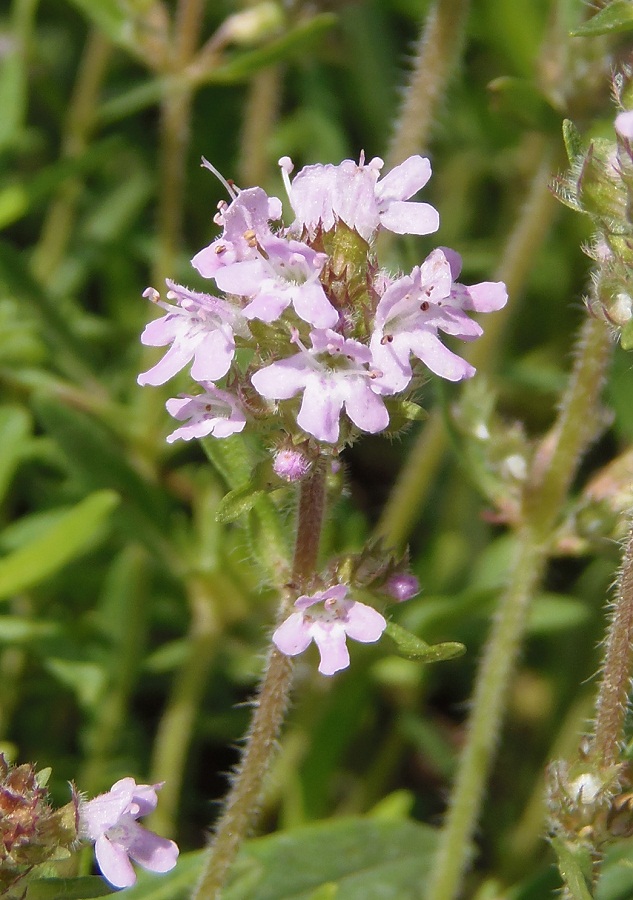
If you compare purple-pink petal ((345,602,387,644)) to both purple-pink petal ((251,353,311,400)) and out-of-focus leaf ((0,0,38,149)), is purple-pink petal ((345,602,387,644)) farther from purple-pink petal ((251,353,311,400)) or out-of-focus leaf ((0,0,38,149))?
out-of-focus leaf ((0,0,38,149))

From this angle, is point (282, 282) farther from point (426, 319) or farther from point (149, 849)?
point (149, 849)

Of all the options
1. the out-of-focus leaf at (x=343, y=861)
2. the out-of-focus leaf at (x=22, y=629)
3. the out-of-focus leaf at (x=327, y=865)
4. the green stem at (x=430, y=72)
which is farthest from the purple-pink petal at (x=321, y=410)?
the green stem at (x=430, y=72)

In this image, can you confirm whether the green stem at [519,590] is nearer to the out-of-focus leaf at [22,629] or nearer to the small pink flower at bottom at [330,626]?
the small pink flower at bottom at [330,626]

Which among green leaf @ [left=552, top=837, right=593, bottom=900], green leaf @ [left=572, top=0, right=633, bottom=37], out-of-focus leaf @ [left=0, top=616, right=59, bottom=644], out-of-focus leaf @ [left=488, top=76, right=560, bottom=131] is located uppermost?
out-of-focus leaf @ [left=488, top=76, right=560, bottom=131]

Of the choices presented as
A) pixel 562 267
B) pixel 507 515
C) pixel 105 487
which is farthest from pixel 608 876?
pixel 562 267

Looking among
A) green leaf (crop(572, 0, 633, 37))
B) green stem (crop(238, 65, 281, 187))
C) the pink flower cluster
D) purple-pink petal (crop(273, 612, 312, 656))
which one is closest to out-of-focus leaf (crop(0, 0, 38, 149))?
green stem (crop(238, 65, 281, 187))

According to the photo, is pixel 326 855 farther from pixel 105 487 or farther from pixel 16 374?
pixel 16 374
